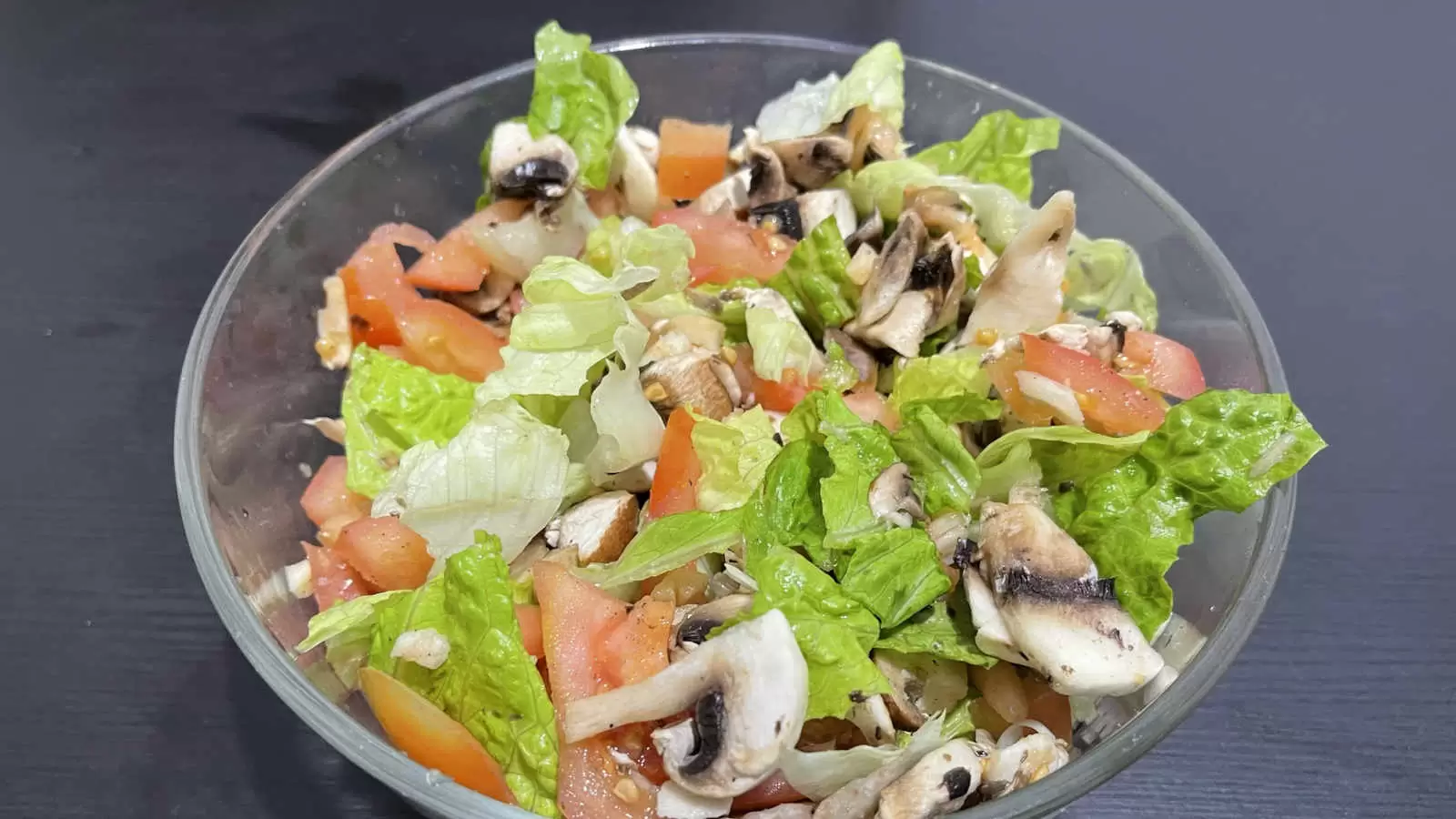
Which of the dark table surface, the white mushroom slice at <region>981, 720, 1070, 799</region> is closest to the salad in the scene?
the white mushroom slice at <region>981, 720, 1070, 799</region>

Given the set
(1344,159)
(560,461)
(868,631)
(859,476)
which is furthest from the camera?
(1344,159)

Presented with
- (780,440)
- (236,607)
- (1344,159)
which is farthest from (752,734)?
(1344,159)

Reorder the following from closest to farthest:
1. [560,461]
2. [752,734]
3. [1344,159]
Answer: [752,734], [560,461], [1344,159]

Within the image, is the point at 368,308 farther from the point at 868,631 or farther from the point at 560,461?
the point at 868,631

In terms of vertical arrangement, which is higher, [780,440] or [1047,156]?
[1047,156]

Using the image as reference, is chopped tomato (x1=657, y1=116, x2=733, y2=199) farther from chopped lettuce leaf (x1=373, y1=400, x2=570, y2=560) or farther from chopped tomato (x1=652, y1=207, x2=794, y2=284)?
chopped lettuce leaf (x1=373, y1=400, x2=570, y2=560)
